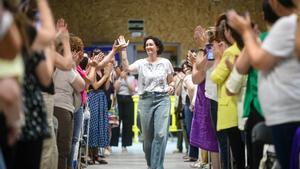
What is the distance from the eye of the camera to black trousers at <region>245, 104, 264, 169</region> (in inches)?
125

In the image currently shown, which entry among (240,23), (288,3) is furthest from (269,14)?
(240,23)

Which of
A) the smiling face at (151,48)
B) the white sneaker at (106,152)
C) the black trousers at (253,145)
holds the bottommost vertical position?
the white sneaker at (106,152)

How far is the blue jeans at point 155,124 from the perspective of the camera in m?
5.68

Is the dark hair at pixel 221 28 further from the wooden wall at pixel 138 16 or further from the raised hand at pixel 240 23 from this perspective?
the wooden wall at pixel 138 16

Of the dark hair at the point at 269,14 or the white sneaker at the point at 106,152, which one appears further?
the white sneaker at the point at 106,152

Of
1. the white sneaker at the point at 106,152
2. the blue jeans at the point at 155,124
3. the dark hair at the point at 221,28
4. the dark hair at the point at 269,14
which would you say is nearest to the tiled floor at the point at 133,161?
the white sneaker at the point at 106,152

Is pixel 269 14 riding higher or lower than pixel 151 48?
lower

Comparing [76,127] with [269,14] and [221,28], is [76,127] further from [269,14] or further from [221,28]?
[269,14]

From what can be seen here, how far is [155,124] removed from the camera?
19.0ft

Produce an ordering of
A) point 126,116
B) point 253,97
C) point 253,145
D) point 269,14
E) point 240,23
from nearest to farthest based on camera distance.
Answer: point 240,23 → point 269,14 → point 253,97 → point 253,145 → point 126,116

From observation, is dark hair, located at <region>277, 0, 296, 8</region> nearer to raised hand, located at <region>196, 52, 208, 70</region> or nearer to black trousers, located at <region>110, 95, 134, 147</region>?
raised hand, located at <region>196, 52, 208, 70</region>

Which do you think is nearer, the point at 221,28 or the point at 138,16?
the point at 221,28

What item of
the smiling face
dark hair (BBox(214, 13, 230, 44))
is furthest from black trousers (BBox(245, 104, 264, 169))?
the smiling face

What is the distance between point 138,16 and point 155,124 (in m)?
7.64
